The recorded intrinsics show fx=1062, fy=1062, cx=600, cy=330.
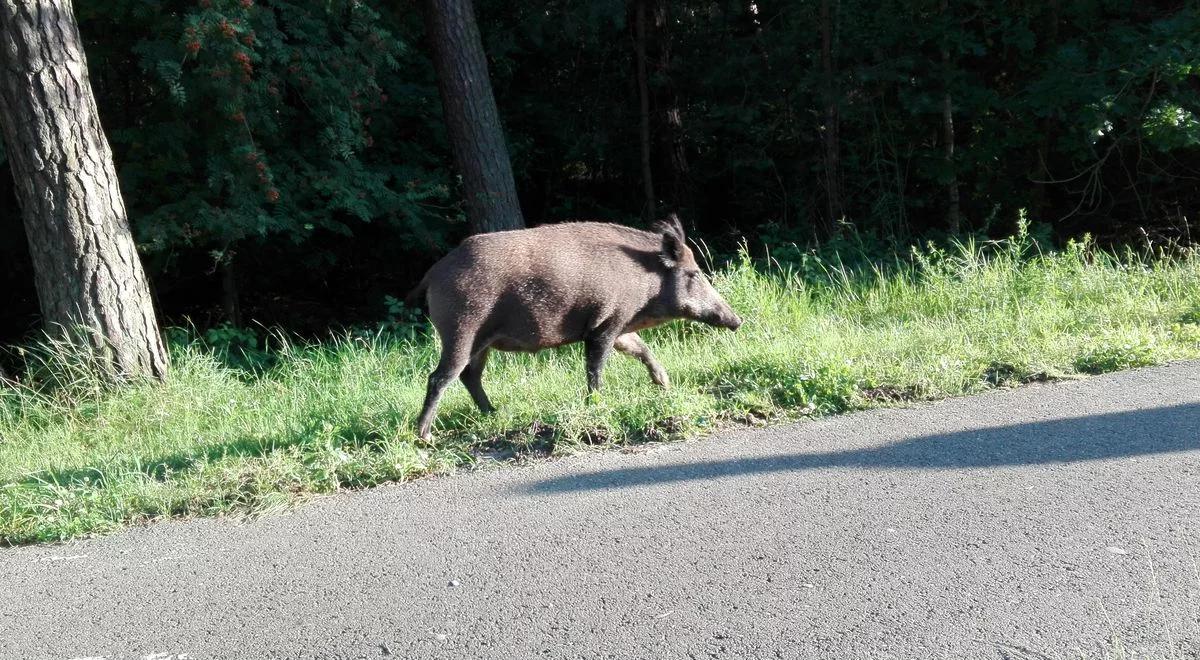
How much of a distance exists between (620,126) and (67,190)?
1020cm

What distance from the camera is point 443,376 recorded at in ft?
21.1

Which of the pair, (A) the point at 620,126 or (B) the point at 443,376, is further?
(A) the point at 620,126

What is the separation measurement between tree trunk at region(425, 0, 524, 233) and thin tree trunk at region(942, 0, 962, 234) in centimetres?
591

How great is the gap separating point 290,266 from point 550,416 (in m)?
10.8

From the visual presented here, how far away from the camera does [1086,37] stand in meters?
13.5

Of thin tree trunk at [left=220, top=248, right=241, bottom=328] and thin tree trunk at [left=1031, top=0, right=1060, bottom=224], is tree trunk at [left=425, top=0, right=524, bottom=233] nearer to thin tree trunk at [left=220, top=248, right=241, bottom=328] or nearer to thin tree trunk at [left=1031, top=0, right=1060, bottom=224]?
thin tree trunk at [left=220, top=248, right=241, bottom=328]

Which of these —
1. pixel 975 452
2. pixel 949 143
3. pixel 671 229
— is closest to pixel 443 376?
pixel 671 229

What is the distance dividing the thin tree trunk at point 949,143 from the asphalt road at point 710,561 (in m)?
8.89

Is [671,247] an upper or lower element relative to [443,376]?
upper

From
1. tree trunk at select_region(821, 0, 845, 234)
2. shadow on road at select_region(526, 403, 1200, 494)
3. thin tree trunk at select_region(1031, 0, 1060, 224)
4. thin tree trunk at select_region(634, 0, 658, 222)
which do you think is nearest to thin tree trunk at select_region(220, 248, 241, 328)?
thin tree trunk at select_region(634, 0, 658, 222)

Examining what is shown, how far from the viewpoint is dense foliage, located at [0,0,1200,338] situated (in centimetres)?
1169

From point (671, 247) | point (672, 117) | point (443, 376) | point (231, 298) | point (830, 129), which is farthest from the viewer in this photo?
point (672, 117)

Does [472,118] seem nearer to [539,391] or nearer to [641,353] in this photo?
[641,353]

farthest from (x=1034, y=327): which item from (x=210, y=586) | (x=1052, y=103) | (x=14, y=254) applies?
(x=14, y=254)
